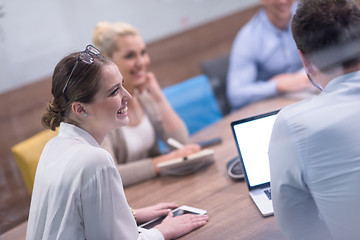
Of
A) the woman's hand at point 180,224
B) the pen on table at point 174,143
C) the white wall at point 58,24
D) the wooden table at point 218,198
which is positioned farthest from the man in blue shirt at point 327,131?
the pen on table at point 174,143

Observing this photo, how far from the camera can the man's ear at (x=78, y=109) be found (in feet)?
3.23

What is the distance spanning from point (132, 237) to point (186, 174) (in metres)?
0.55

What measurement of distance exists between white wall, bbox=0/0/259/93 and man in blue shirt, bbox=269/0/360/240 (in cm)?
78

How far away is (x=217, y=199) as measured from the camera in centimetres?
121

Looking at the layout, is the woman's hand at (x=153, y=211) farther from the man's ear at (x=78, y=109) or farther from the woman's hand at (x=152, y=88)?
the woman's hand at (x=152, y=88)

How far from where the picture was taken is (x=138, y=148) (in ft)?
5.56

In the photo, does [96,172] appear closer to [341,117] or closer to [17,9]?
[341,117]

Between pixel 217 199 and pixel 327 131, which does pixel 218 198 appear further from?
pixel 327 131

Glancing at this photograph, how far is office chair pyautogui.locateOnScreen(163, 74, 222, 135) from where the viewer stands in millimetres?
2490

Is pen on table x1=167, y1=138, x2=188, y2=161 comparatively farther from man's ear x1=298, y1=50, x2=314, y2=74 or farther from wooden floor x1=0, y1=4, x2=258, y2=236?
man's ear x1=298, y1=50, x2=314, y2=74

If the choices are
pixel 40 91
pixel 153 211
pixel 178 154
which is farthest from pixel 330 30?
pixel 40 91

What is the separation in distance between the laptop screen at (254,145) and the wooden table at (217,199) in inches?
2.4

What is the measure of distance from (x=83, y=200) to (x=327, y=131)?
0.52m

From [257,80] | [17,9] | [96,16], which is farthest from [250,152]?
[96,16]
